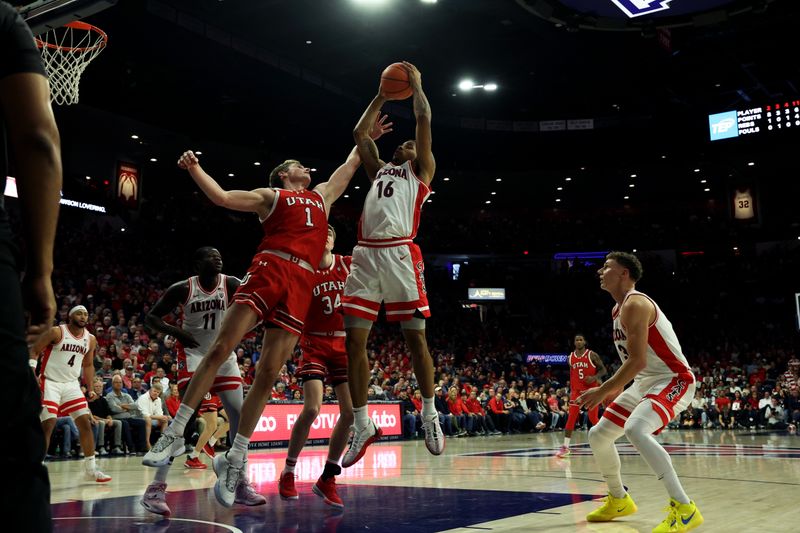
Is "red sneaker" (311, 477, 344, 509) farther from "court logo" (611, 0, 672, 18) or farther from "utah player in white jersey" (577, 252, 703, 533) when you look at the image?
"court logo" (611, 0, 672, 18)

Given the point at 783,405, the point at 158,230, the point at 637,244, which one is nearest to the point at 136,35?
the point at 158,230

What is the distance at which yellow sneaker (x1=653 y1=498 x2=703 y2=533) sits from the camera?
14.9 feet

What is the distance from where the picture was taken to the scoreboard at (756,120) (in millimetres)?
22625

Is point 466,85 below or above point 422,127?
above

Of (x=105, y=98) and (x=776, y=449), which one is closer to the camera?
(x=776, y=449)

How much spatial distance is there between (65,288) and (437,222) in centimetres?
2104

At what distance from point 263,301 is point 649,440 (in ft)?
8.97

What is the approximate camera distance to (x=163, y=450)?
476 centimetres

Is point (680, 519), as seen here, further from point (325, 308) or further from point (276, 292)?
point (325, 308)

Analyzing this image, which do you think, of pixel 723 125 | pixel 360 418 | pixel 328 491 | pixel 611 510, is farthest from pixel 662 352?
pixel 723 125

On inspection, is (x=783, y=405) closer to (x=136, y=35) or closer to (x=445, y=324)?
(x=445, y=324)

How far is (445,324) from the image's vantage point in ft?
106

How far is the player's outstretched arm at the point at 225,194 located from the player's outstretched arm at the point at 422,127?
3.74 ft

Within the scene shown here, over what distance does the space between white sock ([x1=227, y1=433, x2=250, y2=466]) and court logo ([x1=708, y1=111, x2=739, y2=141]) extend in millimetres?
22937
